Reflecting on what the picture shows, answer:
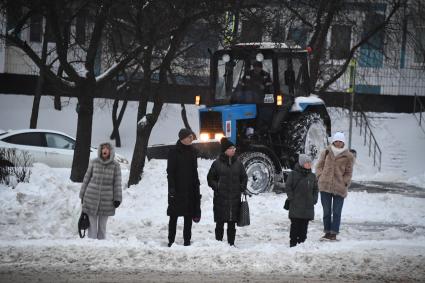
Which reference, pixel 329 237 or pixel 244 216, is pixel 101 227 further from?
pixel 329 237

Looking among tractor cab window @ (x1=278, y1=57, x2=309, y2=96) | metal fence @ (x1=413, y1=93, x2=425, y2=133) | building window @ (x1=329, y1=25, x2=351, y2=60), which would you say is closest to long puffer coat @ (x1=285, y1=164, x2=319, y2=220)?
tractor cab window @ (x1=278, y1=57, x2=309, y2=96)

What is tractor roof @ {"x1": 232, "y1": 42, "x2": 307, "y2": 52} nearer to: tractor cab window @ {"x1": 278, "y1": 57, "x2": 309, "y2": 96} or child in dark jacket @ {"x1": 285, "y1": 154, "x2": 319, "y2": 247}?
tractor cab window @ {"x1": 278, "y1": 57, "x2": 309, "y2": 96}

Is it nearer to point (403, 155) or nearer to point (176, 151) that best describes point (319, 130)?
point (176, 151)

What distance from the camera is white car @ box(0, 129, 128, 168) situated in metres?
19.6

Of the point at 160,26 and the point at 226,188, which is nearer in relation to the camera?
the point at 226,188

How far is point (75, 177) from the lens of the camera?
16688 mm

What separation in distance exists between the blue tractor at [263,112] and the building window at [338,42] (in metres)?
9.00

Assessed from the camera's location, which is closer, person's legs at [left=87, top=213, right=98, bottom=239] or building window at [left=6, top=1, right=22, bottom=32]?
person's legs at [left=87, top=213, right=98, bottom=239]

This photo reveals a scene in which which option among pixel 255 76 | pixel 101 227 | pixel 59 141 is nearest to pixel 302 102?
pixel 255 76

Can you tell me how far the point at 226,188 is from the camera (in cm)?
1045

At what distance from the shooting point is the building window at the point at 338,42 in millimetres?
26891

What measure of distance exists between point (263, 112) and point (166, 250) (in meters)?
8.91

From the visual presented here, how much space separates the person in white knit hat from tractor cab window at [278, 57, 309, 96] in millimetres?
5320

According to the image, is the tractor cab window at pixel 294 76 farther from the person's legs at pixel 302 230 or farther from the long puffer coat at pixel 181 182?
the long puffer coat at pixel 181 182
